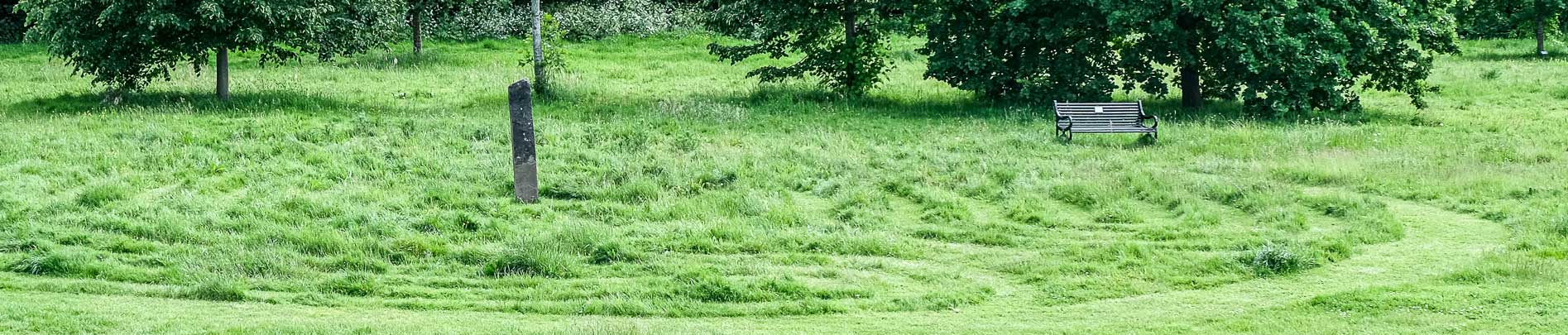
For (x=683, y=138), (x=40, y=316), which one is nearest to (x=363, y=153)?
(x=683, y=138)

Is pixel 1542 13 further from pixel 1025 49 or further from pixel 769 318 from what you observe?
pixel 769 318

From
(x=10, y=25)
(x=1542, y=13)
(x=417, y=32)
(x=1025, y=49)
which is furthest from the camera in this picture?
(x=10, y=25)

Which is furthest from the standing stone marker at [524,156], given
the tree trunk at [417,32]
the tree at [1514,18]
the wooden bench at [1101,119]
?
the tree at [1514,18]

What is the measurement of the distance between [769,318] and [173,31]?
46.5ft

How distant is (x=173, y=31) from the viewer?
68.4 ft

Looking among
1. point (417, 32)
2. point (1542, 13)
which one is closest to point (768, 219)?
point (417, 32)

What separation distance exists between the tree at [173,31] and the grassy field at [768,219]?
71 cm

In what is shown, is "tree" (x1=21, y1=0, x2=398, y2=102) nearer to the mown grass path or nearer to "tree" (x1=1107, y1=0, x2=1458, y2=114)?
the mown grass path

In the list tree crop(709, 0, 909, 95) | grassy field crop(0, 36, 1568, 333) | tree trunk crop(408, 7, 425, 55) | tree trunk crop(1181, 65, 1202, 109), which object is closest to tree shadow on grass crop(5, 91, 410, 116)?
grassy field crop(0, 36, 1568, 333)

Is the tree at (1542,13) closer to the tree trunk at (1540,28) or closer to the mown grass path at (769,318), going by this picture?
the tree trunk at (1540,28)

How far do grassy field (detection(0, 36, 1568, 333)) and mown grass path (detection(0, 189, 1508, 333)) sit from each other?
0.04 meters

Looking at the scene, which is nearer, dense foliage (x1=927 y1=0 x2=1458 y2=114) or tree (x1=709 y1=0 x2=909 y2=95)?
dense foliage (x1=927 y1=0 x2=1458 y2=114)

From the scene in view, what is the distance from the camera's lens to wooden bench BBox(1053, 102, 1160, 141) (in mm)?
18875

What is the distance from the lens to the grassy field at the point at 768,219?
1016 centimetres
